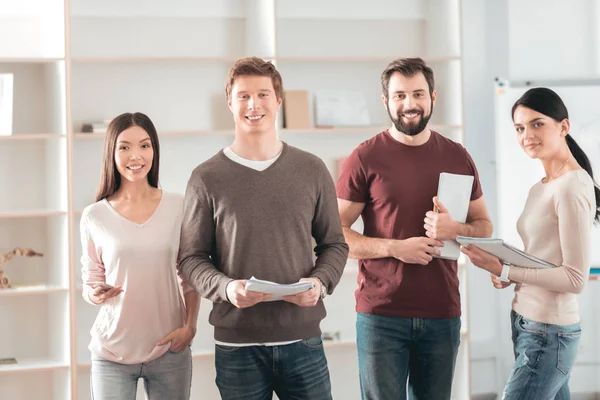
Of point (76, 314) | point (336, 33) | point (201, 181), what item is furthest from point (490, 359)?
point (201, 181)

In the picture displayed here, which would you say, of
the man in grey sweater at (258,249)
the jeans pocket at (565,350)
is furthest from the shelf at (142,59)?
the jeans pocket at (565,350)

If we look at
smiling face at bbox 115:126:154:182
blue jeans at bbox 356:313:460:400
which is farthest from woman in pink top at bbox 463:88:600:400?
smiling face at bbox 115:126:154:182

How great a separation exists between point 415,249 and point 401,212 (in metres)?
0.14

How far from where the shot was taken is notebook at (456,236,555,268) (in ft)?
8.09

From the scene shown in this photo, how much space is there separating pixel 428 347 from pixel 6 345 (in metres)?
2.50

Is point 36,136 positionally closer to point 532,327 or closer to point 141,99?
point 141,99

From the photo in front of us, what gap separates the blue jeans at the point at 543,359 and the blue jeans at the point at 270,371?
2.27 ft

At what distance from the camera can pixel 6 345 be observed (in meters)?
4.21

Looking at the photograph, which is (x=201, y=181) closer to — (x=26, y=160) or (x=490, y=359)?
(x=26, y=160)

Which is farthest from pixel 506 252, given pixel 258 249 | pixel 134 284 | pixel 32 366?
pixel 32 366

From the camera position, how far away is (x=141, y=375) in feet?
8.14

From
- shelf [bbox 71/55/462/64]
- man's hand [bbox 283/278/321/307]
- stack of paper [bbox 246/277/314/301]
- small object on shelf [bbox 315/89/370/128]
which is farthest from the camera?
small object on shelf [bbox 315/89/370/128]

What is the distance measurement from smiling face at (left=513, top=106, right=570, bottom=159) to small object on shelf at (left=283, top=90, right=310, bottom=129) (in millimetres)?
1715

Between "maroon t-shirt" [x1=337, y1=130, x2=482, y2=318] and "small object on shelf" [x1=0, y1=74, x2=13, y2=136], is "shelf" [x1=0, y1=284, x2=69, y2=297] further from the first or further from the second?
"maroon t-shirt" [x1=337, y1=130, x2=482, y2=318]
